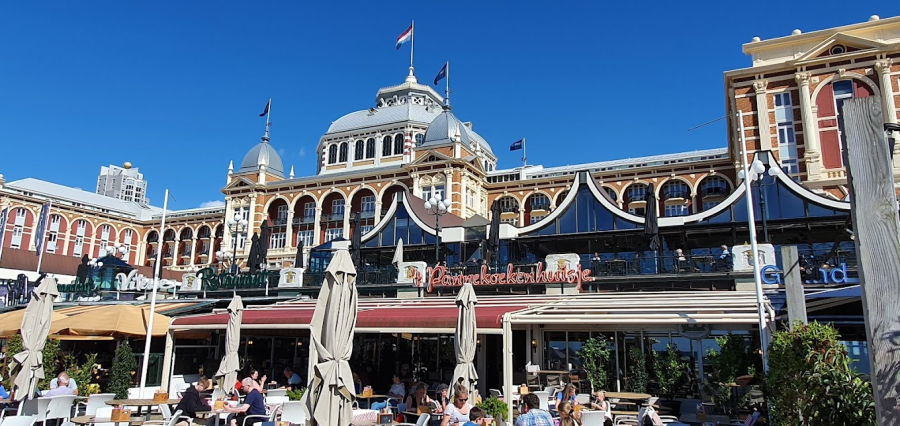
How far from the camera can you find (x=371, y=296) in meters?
21.1

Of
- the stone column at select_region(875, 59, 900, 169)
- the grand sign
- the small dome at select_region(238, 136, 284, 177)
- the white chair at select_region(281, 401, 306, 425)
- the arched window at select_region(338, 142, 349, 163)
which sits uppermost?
the arched window at select_region(338, 142, 349, 163)

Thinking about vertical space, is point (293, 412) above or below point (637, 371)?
below

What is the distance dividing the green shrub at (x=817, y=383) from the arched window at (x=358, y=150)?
52.4 meters

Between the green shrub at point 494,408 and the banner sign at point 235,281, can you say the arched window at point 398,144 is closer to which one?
the banner sign at point 235,281

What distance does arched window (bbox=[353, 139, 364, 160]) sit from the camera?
2250 inches

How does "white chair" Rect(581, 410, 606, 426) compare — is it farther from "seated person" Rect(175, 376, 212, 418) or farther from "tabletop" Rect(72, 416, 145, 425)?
"tabletop" Rect(72, 416, 145, 425)

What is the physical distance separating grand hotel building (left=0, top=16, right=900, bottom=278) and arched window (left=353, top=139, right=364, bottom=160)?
104mm

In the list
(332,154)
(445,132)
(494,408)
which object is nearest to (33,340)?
(494,408)

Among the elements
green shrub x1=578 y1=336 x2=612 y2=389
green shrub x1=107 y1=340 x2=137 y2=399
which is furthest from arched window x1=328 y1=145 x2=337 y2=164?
green shrub x1=578 y1=336 x2=612 y2=389

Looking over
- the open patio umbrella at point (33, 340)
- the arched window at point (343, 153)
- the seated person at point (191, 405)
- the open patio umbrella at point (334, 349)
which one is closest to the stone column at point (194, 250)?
the arched window at point (343, 153)

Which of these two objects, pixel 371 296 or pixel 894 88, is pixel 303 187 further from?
pixel 894 88

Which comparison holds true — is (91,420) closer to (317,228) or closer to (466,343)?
(466,343)

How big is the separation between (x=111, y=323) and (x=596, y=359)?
1197cm

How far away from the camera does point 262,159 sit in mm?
52906
